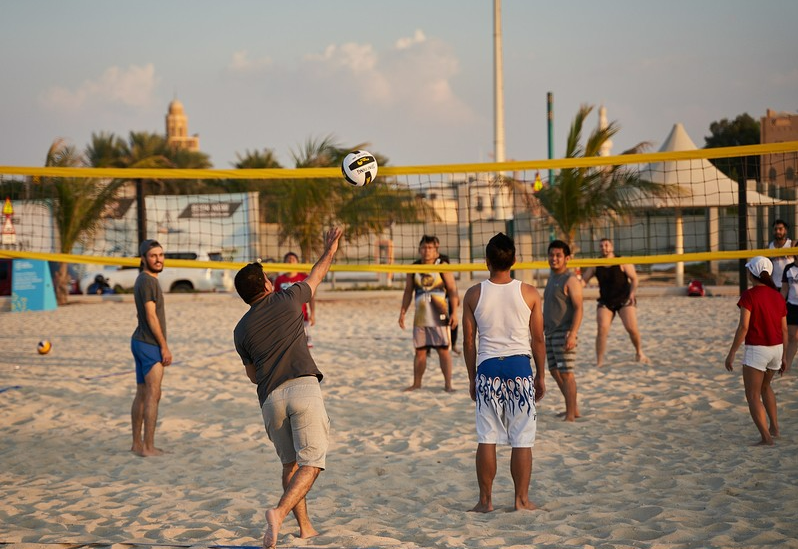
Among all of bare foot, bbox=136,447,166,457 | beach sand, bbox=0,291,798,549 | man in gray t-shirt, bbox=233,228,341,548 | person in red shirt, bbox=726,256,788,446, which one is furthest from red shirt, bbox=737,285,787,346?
bare foot, bbox=136,447,166,457

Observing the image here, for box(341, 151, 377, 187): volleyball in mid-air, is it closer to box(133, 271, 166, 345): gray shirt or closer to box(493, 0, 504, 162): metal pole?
box(133, 271, 166, 345): gray shirt

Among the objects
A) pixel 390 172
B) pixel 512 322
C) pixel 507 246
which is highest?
pixel 390 172

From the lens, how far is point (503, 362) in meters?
4.56

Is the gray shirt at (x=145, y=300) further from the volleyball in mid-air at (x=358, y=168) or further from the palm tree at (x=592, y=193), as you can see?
the palm tree at (x=592, y=193)

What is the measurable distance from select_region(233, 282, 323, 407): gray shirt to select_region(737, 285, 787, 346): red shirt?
321 centimetres

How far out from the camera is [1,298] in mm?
19141

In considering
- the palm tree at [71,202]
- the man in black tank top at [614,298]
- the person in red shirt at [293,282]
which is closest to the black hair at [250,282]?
the person in red shirt at [293,282]

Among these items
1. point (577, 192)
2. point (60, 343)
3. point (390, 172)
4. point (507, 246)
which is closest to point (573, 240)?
point (577, 192)

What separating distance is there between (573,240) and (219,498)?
47.7 ft

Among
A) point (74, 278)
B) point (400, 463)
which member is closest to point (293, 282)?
point (400, 463)

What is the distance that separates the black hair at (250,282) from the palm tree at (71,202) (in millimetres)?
16321

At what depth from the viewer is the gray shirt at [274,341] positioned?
4137 mm

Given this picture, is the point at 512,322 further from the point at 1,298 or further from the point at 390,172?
the point at 1,298

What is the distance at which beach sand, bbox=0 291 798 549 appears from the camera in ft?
14.5
